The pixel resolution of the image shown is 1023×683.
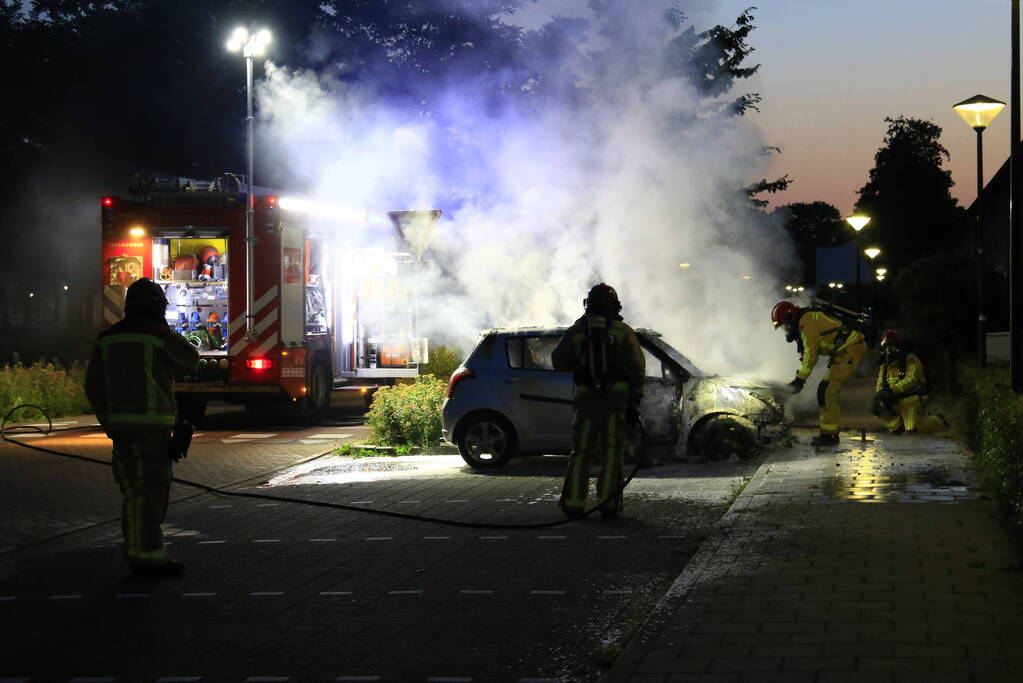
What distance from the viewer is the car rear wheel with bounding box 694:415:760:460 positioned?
12695 millimetres

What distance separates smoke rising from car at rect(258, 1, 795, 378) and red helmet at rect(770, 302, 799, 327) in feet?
11.3

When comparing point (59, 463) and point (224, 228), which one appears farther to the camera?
point (224, 228)

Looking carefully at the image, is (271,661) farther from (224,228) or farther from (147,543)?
(224,228)

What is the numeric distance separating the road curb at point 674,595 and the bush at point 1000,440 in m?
1.74

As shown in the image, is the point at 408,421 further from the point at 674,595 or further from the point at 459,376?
the point at 674,595

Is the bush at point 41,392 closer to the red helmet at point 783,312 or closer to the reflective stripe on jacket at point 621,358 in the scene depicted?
the red helmet at point 783,312

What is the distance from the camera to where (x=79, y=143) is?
34312 mm

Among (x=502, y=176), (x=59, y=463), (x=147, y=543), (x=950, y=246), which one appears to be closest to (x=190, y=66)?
(x=502, y=176)

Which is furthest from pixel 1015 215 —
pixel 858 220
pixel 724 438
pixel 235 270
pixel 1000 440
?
pixel 858 220

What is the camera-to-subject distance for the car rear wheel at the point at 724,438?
12695mm

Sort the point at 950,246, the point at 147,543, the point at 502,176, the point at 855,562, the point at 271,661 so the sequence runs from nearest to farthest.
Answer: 1. the point at 271,661
2. the point at 855,562
3. the point at 147,543
4. the point at 502,176
5. the point at 950,246

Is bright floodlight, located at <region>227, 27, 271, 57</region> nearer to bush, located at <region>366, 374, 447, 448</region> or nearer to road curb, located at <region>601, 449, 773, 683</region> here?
bush, located at <region>366, 374, 447, 448</region>

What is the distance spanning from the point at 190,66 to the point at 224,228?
18.2 metres

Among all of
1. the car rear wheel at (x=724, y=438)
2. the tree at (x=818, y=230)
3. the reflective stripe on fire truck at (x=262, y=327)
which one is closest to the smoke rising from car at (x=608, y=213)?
the reflective stripe on fire truck at (x=262, y=327)
